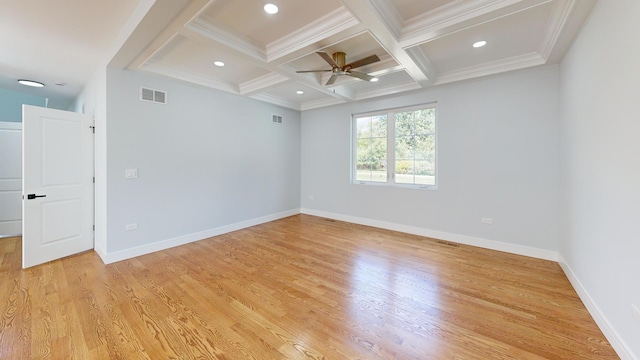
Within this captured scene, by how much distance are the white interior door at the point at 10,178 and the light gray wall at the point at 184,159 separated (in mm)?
3098

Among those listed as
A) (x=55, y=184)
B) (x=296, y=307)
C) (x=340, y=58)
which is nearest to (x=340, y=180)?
(x=340, y=58)

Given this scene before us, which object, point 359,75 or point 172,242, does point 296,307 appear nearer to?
point 172,242

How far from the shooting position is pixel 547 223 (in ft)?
11.0

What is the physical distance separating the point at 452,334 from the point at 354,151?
159 inches

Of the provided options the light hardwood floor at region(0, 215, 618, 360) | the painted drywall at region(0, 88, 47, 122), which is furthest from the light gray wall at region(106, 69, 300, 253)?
the painted drywall at region(0, 88, 47, 122)

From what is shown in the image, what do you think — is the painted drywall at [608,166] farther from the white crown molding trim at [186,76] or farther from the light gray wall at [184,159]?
the light gray wall at [184,159]

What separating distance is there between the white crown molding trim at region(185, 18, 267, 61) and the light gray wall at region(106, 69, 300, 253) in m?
1.74

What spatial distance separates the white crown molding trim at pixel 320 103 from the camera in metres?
5.21

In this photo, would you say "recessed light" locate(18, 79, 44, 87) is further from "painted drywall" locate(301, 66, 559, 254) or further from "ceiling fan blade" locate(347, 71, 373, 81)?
"painted drywall" locate(301, 66, 559, 254)

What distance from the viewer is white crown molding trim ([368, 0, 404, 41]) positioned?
2.10 metres

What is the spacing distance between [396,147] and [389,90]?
3.68ft

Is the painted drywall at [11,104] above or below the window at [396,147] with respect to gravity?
above

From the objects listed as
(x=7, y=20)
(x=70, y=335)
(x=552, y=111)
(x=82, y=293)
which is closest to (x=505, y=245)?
(x=552, y=111)

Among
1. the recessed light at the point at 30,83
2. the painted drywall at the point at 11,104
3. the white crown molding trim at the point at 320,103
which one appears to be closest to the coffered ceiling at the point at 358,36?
the white crown molding trim at the point at 320,103
